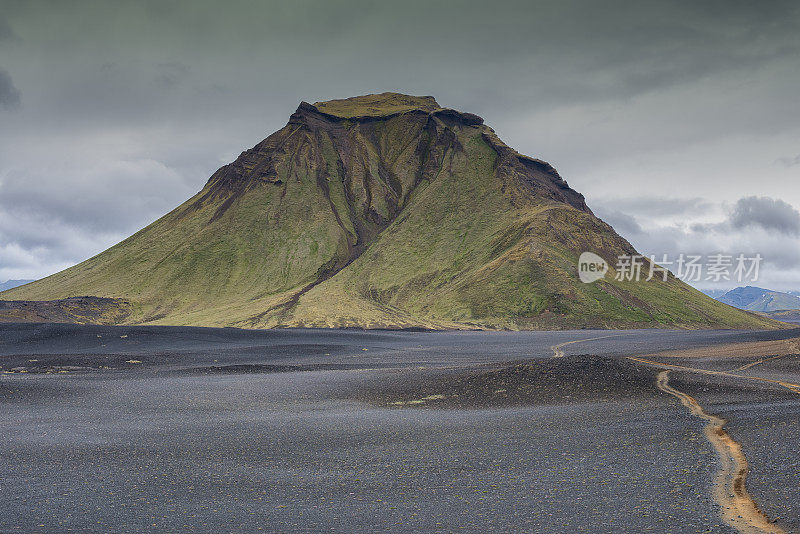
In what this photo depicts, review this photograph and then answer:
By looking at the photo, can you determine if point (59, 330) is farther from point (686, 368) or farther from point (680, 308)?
point (680, 308)

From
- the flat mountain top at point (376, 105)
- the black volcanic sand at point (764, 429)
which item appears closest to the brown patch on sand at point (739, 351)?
the black volcanic sand at point (764, 429)

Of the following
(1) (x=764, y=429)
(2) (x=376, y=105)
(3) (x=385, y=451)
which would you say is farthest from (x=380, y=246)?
(1) (x=764, y=429)

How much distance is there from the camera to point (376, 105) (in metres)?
167

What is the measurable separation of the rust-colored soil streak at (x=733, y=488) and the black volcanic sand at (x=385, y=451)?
0.23 metres

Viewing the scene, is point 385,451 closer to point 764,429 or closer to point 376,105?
point 764,429

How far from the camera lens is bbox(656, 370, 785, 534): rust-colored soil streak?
283 inches

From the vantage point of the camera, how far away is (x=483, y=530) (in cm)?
749

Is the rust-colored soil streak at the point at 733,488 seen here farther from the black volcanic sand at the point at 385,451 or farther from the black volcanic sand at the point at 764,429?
the black volcanic sand at the point at 385,451

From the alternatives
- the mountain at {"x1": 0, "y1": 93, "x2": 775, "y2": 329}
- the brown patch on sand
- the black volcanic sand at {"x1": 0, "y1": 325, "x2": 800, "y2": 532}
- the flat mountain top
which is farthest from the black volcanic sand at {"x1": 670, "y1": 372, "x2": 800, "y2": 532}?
the flat mountain top

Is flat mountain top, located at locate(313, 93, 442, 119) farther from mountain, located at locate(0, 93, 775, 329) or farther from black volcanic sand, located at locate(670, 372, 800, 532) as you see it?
black volcanic sand, located at locate(670, 372, 800, 532)

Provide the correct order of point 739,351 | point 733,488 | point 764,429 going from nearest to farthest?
1. point 733,488
2. point 764,429
3. point 739,351

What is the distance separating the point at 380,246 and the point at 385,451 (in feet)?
344

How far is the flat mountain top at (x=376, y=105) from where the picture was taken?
157250mm

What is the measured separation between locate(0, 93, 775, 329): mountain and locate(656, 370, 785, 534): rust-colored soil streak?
5985cm
